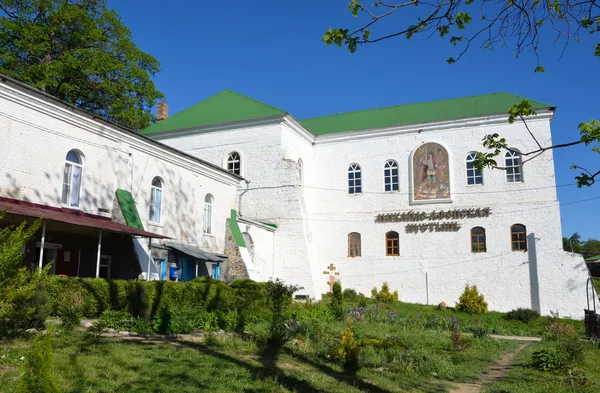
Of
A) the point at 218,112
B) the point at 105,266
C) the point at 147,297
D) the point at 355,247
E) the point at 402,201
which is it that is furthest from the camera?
the point at 218,112

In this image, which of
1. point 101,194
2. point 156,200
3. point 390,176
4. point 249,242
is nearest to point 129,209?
point 101,194

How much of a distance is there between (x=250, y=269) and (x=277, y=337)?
535 inches

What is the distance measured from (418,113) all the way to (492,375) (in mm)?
24132

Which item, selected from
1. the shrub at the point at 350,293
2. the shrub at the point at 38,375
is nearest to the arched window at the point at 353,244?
the shrub at the point at 350,293

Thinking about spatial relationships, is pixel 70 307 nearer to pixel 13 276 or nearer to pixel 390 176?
pixel 13 276

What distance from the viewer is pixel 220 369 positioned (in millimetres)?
7922

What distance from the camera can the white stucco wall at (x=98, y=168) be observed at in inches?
575

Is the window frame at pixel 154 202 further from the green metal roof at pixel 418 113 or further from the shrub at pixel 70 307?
the green metal roof at pixel 418 113

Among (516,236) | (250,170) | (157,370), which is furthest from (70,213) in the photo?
(516,236)

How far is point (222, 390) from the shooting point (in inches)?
268

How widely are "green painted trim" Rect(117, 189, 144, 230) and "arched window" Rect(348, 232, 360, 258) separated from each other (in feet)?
50.0

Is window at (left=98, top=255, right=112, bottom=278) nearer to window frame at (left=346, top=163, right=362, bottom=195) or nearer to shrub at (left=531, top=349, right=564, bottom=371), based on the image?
shrub at (left=531, top=349, right=564, bottom=371)

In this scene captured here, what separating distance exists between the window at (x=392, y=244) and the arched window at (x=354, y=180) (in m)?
3.29

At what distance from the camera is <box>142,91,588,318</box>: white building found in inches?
1070
